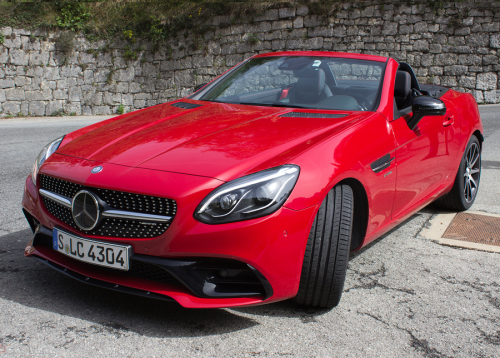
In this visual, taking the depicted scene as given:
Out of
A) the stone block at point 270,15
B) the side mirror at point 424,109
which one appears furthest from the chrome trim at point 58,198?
the stone block at point 270,15

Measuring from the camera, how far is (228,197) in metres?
2.12

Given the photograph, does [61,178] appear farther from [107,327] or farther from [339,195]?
[339,195]

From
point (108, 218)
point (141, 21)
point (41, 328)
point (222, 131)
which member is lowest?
point (41, 328)

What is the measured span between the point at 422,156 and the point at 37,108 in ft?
55.4

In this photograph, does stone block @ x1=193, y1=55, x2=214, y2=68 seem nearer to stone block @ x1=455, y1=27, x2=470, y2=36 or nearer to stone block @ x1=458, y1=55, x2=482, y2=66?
stone block @ x1=455, y1=27, x2=470, y2=36

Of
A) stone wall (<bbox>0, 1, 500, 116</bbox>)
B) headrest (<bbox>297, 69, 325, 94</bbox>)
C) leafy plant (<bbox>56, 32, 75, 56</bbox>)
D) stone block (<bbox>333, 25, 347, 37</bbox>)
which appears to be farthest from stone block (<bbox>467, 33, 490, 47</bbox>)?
headrest (<bbox>297, 69, 325, 94</bbox>)

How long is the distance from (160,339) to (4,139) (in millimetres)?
8395

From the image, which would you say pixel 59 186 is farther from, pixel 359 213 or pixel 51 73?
pixel 51 73

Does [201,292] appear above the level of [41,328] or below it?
above

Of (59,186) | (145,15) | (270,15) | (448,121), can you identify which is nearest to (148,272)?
(59,186)

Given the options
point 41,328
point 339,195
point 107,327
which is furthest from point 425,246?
point 41,328

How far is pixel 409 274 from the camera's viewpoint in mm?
3068

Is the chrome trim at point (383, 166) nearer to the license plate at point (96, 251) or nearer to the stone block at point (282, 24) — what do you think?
the license plate at point (96, 251)

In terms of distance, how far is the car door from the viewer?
3.09 metres
